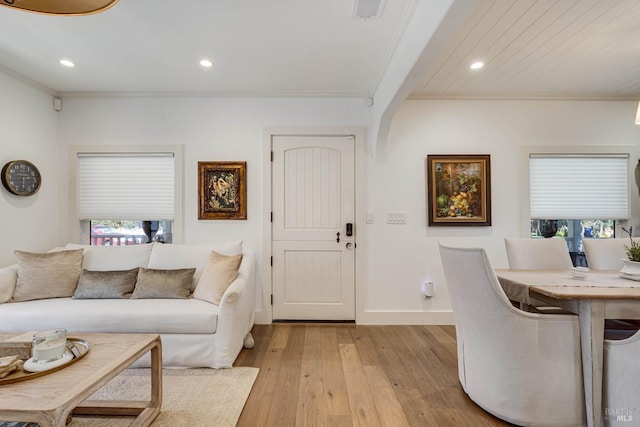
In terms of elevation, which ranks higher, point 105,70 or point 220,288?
point 105,70

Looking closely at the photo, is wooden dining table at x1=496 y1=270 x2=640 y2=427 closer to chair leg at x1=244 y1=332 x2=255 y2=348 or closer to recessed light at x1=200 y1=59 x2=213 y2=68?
chair leg at x1=244 y1=332 x2=255 y2=348

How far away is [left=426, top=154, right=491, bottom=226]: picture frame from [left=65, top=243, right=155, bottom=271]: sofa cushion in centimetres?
298

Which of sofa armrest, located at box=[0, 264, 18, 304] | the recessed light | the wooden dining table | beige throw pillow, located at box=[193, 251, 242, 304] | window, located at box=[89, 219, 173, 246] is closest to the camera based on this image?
the wooden dining table

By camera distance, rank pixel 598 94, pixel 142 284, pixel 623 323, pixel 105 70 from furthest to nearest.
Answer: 1. pixel 598 94
2. pixel 105 70
3. pixel 142 284
4. pixel 623 323

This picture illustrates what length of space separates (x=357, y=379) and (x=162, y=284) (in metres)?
1.81

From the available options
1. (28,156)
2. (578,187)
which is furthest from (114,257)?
(578,187)

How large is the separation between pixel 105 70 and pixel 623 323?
4731 mm

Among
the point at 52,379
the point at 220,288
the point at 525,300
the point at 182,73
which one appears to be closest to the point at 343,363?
the point at 220,288

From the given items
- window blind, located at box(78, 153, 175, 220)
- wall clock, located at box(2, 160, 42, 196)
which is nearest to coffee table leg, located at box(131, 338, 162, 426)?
window blind, located at box(78, 153, 175, 220)

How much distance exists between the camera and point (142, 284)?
2773mm

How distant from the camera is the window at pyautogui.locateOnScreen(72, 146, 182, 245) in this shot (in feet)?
11.4

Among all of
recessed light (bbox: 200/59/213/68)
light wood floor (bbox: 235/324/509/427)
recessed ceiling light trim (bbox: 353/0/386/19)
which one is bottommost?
light wood floor (bbox: 235/324/509/427)

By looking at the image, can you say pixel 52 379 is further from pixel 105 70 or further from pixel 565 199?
pixel 565 199

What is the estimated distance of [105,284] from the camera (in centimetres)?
275
